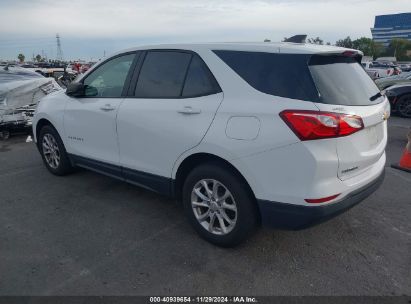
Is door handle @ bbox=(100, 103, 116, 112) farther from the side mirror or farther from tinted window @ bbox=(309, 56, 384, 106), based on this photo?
tinted window @ bbox=(309, 56, 384, 106)

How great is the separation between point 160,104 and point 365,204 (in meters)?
2.67

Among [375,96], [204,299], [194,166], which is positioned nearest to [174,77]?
[194,166]

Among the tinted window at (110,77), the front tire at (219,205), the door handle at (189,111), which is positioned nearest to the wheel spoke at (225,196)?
the front tire at (219,205)

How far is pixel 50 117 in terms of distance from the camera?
497 cm

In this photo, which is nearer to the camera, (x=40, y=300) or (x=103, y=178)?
(x=40, y=300)

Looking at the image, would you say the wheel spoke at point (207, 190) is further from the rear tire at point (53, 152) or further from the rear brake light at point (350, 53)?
the rear tire at point (53, 152)

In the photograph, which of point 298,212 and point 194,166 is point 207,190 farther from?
point 298,212

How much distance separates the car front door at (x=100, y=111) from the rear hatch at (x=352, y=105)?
6.89 feet

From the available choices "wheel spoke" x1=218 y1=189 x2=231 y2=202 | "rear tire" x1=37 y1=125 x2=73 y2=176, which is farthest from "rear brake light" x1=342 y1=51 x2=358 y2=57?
"rear tire" x1=37 y1=125 x2=73 y2=176

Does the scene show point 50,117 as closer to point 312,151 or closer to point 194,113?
point 194,113

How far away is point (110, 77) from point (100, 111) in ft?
1.38

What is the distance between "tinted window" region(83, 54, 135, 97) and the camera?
402 centimetres

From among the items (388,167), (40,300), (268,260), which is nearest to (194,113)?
(268,260)

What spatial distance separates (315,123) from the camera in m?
2.61
